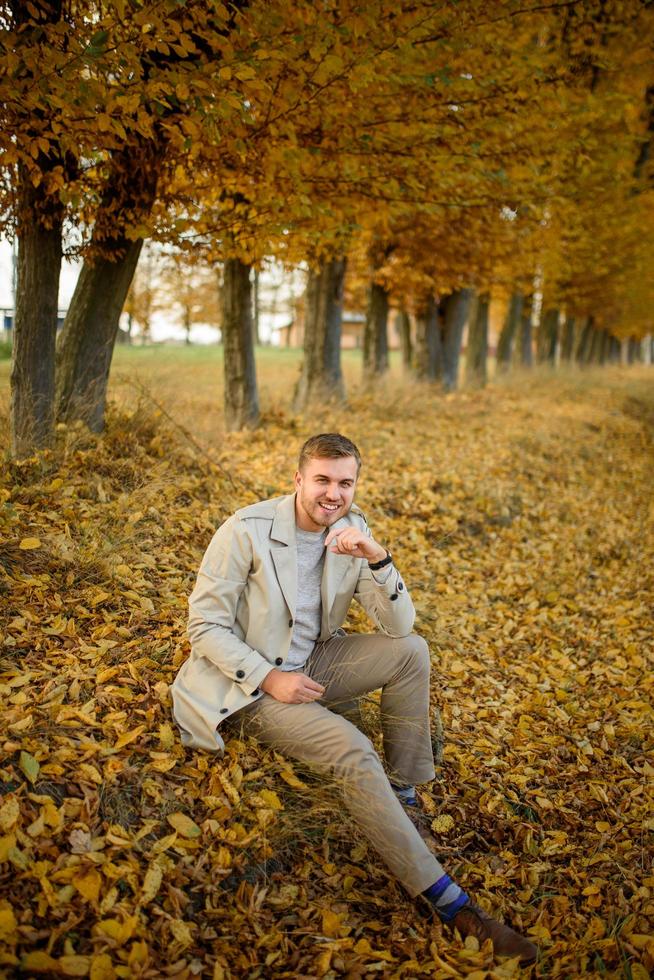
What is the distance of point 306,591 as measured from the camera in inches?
133

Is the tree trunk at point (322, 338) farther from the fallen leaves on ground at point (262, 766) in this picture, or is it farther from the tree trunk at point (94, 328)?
the tree trunk at point (94, 328)

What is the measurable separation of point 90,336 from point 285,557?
4.03 meters

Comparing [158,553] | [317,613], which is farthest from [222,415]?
[317,613]

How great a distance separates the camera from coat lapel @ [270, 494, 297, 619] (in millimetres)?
3213

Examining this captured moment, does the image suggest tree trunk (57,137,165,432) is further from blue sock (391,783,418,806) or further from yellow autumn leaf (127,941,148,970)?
yellow autumn leaf (127,941,148,970)

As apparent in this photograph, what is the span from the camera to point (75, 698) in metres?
3.35

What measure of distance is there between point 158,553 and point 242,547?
1.88 meters

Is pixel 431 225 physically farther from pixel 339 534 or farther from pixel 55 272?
pixel 339 534

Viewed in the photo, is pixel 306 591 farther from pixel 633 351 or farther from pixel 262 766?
pixel 633 351

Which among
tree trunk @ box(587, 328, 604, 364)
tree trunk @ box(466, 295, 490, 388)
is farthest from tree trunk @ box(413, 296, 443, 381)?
tree trunk @ box(587, 328, 604, 364)

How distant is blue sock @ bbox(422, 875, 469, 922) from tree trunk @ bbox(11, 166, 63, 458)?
4.32m

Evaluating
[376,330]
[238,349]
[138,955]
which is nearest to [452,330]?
[376,330]

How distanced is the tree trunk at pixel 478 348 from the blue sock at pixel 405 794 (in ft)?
45.2

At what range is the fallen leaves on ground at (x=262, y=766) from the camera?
101 inches
